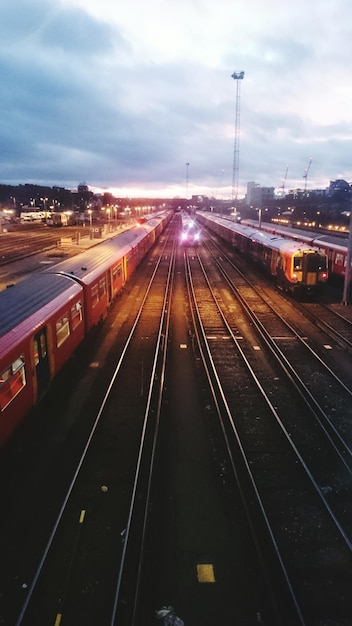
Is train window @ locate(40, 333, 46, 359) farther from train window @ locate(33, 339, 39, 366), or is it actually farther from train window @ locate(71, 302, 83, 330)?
train window @ locate(71, 302, 83, 330)

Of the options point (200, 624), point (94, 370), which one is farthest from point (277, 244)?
point (200, 624)

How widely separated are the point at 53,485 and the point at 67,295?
21.1 feet

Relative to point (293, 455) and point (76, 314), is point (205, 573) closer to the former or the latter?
point (293, 455)

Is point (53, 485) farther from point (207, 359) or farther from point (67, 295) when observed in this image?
point (207, 359)

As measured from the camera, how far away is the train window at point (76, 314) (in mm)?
13593

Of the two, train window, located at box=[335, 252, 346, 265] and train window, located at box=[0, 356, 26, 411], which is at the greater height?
→ train window, located at box=[335, 252, 346, 265]

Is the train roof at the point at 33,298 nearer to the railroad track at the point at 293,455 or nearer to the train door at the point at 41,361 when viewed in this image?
the train door at the point at 41,361

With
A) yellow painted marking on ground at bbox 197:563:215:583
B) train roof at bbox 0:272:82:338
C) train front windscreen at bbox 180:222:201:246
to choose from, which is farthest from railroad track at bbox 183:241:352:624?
train front windscreen at bbox 180:222:201:246

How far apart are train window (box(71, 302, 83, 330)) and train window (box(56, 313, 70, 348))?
0.64 meters

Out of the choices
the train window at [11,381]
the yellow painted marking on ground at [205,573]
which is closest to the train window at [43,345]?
the train window at [11,381]

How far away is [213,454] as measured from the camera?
9.43 m

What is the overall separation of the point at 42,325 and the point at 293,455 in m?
6.92

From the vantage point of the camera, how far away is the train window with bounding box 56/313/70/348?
38.9 ft

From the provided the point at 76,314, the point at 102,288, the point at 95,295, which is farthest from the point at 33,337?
the point at 102,288
